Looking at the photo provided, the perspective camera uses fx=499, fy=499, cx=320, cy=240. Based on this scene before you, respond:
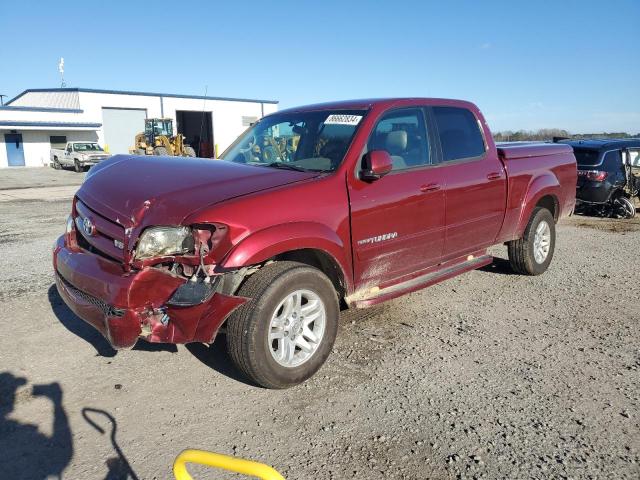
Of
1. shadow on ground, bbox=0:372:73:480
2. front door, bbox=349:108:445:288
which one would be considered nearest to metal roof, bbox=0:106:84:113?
shadow on ground, bbox=0:372:73:480

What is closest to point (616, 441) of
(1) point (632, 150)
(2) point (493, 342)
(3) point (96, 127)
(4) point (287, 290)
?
(2) point (493, 342)

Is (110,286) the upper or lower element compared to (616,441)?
upper

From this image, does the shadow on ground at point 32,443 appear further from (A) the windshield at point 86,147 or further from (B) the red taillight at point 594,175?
(A) the windshield at point 86,147

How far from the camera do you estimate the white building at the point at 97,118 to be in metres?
36.7

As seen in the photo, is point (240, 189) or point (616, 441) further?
point (240, 189)

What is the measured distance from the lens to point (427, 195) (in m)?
4.29

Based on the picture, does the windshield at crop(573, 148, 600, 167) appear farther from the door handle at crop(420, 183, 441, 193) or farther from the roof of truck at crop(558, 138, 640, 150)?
the door handle at crop(420, 183, 441, 193)

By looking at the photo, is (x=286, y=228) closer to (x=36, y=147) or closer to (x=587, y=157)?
(x=587, y=157)

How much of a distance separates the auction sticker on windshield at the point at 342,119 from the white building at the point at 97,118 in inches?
1220

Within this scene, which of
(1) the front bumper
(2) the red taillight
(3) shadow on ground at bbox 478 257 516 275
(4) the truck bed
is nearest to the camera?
(1) the front bumper

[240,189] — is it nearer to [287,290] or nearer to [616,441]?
[287,290]

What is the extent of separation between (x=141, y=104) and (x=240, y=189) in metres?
41.7

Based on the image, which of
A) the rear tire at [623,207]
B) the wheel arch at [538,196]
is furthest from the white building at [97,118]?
the wheel arch at [538,196]

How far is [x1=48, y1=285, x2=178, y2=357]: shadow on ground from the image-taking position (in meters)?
3.97
